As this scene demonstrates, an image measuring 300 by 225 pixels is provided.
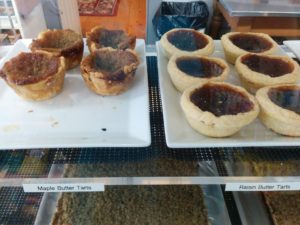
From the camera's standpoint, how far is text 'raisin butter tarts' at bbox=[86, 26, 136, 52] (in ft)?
3.02

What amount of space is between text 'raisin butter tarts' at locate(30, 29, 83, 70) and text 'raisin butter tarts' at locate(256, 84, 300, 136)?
1.69ft

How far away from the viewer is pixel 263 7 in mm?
1491

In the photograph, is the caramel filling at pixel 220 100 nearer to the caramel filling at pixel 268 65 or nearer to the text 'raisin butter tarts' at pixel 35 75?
the caramel filling at pixel 268 65


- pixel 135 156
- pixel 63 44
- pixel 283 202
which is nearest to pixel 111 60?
pixel 63 44

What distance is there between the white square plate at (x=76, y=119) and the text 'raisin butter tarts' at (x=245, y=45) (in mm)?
276

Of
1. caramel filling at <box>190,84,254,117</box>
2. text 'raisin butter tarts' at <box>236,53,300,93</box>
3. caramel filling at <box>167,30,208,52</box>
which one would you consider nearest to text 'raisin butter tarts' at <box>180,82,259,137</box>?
caramel filling at <box>190,84,254,117</box>

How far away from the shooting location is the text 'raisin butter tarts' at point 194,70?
2.66ft

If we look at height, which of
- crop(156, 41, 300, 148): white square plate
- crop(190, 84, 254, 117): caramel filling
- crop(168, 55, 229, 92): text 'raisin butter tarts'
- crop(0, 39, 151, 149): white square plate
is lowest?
crop(156, 41, 300, 148): white square plate

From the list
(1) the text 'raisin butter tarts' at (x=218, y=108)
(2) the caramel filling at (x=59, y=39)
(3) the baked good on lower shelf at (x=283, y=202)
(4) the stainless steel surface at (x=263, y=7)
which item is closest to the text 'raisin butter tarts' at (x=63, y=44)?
(2) the caramel filling at (x=59, y=39)

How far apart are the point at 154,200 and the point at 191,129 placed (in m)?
0.30

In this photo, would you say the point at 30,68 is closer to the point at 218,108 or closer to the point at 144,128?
the point at 144,128

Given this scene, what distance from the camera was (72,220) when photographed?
0.89m

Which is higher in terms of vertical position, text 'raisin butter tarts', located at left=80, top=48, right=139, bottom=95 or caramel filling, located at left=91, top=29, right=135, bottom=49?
caramel filling, located at left=91, top=29, right=135, bottom=49

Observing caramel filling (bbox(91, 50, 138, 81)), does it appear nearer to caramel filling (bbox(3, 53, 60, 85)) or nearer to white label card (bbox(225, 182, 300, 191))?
caramel filling (bbox(3, 53, 60, 85))
